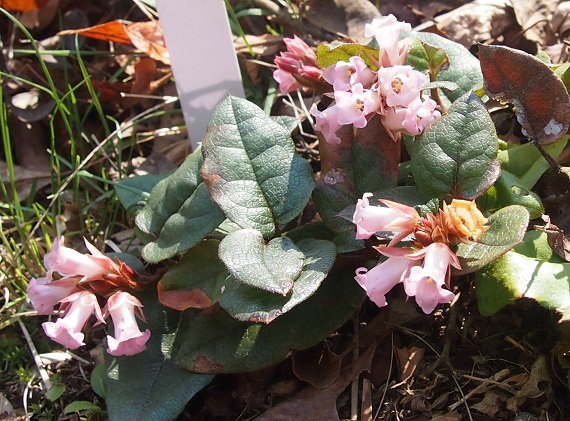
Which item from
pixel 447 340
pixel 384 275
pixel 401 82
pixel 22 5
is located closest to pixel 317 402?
pixel 447 340

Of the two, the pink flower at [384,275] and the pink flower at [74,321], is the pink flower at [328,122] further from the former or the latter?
the pink flower at [74,321]

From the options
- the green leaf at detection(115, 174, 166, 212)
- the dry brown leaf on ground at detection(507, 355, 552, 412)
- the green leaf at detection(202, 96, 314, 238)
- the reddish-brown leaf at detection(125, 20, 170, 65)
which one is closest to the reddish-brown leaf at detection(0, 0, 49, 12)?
the reddish-brown leaf at detection(125, 20, 170, 65)

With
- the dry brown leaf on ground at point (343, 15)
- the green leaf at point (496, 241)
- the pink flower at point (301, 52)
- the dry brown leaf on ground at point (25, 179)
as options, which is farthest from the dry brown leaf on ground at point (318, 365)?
the dry brown leaf on ground at point (25, 179)

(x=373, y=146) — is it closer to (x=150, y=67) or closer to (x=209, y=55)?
(x=209, y=55)

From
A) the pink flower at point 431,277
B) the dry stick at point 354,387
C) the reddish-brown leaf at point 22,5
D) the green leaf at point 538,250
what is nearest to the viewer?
the pink flower at point 431,277

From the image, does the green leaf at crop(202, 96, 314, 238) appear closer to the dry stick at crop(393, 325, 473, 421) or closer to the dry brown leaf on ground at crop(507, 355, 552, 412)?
the dry stick at crop(393, 325, 473, 421)

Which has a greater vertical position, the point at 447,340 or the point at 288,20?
the point at 288,20

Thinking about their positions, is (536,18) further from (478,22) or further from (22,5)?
(22,5)
